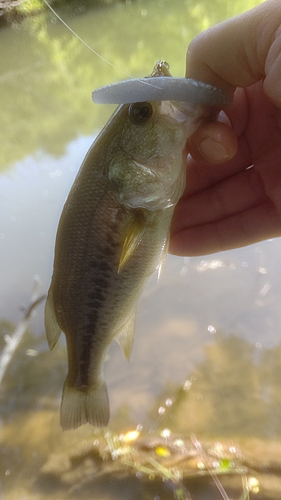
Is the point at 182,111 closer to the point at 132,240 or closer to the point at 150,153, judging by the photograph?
the point at 150,153

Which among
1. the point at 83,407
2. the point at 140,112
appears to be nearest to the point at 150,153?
the point at 140,112

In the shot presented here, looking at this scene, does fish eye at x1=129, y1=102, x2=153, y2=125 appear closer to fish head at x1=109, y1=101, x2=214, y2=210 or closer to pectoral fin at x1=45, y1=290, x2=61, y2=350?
fish head at x1=109, y1=101, x2=214, y2=210

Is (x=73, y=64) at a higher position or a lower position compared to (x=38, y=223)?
higher

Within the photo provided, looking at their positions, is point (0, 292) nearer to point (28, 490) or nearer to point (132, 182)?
point (28, 490)

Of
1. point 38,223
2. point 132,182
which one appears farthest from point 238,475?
point 38,223

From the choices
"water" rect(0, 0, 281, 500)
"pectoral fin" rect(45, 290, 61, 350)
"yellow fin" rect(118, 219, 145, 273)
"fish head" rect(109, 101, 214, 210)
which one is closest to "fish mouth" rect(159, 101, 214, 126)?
"fish head" rect(109, 101, 214, 210)
